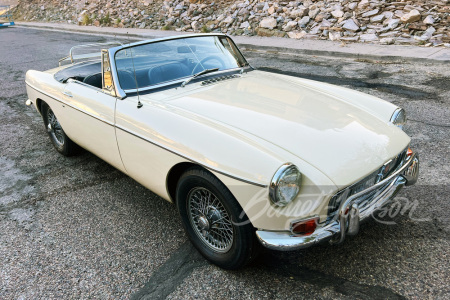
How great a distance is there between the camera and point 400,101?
5.53 meters

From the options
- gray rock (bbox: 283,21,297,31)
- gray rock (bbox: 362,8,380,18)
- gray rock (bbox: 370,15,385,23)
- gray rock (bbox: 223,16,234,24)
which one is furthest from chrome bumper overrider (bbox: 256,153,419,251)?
gray rock (bbox: 223,16,234,24)

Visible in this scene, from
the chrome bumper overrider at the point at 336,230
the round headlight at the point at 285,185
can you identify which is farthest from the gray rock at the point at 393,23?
the round headlight at the point at 285,185

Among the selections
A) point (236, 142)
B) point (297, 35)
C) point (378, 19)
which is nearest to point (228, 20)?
point (297, 35)

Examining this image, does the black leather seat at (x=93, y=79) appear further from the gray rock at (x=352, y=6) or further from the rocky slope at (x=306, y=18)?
the gray rock at (x=352, y=6)

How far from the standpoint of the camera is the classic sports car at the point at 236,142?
2094mm

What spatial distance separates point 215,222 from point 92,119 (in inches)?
60.7

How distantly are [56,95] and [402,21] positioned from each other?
372 inches

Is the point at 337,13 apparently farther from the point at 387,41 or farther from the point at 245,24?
the point at 245,24

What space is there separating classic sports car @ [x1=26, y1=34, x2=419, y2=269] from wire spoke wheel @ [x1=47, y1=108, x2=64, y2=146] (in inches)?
20.9

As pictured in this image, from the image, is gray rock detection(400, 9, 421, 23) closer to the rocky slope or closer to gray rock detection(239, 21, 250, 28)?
the rocky slope

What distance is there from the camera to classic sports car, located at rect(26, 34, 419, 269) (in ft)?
6.87

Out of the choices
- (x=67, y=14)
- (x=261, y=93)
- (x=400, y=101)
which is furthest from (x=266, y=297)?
(x=67, y=14)

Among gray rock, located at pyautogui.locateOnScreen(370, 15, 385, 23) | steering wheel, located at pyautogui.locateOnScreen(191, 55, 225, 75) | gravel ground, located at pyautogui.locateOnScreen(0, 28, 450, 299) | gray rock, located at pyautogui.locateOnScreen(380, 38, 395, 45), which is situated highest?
steering wheel, located at pyautogui.locateOnScreen(191, 55, 225, 75)

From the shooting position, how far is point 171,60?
3.33 meters
